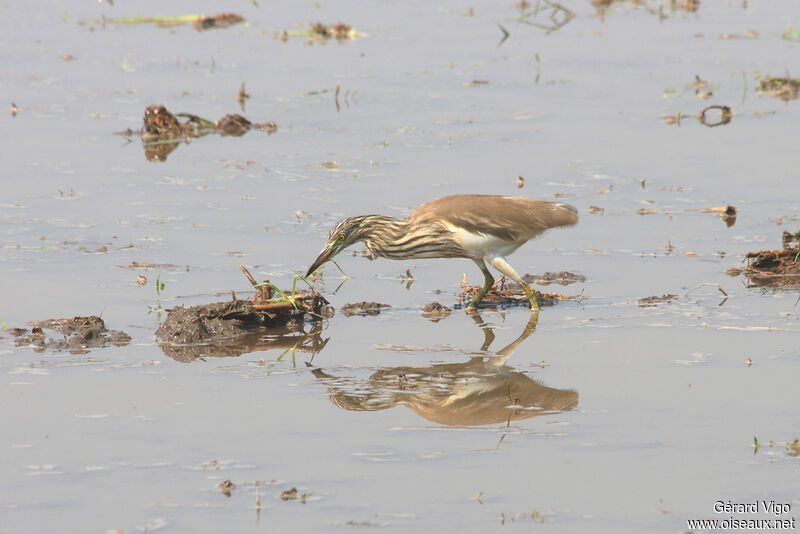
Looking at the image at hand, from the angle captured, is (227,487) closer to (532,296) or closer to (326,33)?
(532,296)

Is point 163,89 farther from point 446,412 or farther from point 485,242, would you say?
point 446,412

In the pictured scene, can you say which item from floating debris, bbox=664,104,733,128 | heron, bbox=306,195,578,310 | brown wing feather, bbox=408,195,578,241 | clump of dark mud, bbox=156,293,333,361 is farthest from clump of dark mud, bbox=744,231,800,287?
floating debris, bbox=664,104,733,128

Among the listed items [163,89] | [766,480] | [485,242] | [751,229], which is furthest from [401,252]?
[163,89]

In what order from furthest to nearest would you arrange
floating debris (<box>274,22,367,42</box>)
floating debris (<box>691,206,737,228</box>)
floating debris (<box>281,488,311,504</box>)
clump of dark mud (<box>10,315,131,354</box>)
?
floating debris (<box>274,22,367,42</box>), floating debris (<box>691,206,737,228</box>), clump of dark mud (<box>10,315,131,354</box>), floating debris (<box>281,488,311,504</box>)

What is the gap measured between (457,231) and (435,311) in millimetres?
706

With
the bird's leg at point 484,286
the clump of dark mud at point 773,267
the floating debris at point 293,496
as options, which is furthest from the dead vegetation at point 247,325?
the clump of dark mud at point 773,267

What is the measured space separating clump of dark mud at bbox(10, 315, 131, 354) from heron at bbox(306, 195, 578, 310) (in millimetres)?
1828

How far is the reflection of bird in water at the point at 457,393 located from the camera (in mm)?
7441

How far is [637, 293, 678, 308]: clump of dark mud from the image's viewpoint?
970 cm

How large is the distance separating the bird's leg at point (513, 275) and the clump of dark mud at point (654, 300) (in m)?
0.80

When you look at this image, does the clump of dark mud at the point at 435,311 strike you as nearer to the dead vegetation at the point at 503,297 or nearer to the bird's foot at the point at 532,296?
the dead vegetation at the point at 503,297

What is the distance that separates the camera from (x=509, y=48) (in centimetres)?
2191

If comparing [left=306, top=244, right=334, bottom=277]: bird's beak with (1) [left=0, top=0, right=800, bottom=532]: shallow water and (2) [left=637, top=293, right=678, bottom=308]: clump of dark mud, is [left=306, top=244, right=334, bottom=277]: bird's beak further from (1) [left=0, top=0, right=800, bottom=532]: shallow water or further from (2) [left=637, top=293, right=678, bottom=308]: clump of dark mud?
(2) [left=637, top=293, right=678, bottom=308]: clump of dark mud

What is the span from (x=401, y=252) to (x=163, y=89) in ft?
31.0
